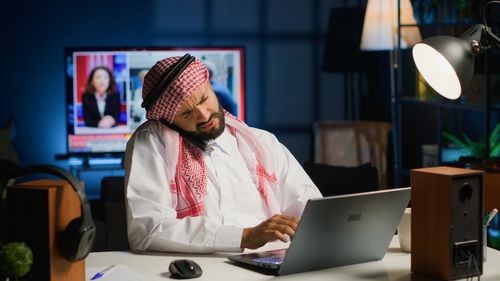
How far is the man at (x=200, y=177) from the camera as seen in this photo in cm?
262

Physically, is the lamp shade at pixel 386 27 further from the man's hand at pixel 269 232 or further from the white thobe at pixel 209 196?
→ the man's hand at pixel 269 232

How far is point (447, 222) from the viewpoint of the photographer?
220 cm

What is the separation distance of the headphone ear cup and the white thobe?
2.19ft

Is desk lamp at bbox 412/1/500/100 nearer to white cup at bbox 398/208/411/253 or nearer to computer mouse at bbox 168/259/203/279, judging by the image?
white cup at bbox 398/208/411/253

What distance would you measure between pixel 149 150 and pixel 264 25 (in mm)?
4240

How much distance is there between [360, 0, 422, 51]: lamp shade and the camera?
616 cm

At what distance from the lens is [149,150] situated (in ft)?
9.39

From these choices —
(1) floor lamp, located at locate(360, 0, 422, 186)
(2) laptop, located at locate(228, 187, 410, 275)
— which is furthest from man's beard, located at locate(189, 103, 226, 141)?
(1) floor lamp, located at locate(360, 0, 422, 186)

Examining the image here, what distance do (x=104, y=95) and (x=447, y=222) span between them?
14.5 ft

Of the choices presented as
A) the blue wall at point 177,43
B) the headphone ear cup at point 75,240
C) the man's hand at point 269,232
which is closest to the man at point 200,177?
the man's hand at point 269,232

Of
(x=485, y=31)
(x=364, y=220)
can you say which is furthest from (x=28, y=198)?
(x=485, y=31)

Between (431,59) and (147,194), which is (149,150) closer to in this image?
(147,194)

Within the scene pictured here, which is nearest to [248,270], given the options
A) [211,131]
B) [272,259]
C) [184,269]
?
[272,259]

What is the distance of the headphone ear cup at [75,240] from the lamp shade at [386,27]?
4.51 meters
